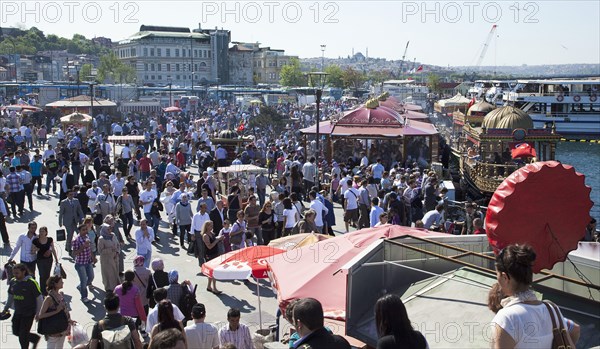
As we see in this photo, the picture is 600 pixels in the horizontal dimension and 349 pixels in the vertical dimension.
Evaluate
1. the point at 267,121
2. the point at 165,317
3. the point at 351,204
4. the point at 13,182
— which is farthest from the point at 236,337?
the point at 267,121

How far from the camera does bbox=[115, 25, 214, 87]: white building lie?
122375mm

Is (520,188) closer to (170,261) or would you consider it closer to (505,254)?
(505,254)

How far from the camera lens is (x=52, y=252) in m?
10.6

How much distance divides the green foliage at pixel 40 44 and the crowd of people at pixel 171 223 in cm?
12363

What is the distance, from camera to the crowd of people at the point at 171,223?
6.93 meters

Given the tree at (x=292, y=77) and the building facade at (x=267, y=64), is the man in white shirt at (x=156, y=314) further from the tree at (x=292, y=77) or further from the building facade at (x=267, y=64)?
the building facade at (x=267, y=64)

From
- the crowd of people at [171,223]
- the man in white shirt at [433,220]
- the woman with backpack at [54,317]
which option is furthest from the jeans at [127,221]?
the woman with backpack at [54,317]

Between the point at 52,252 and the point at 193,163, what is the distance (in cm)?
1664

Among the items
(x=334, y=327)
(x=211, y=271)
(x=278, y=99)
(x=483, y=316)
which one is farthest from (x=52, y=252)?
(x=278, y=99)

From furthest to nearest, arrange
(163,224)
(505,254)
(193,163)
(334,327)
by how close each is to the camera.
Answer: (193,163) → (163,224) → (334,327) → (505,254)

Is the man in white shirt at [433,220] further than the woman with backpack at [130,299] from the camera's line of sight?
Yes

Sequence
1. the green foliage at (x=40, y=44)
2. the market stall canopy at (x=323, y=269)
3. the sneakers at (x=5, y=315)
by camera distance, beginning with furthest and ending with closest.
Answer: the green foliage at (x=40, y=44)
the sneakers at (x=5, y=315)
the market stall canopy at (x=323, y=269)

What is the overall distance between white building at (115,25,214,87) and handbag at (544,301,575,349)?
118197 mm

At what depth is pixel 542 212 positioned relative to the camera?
580 centimetres
